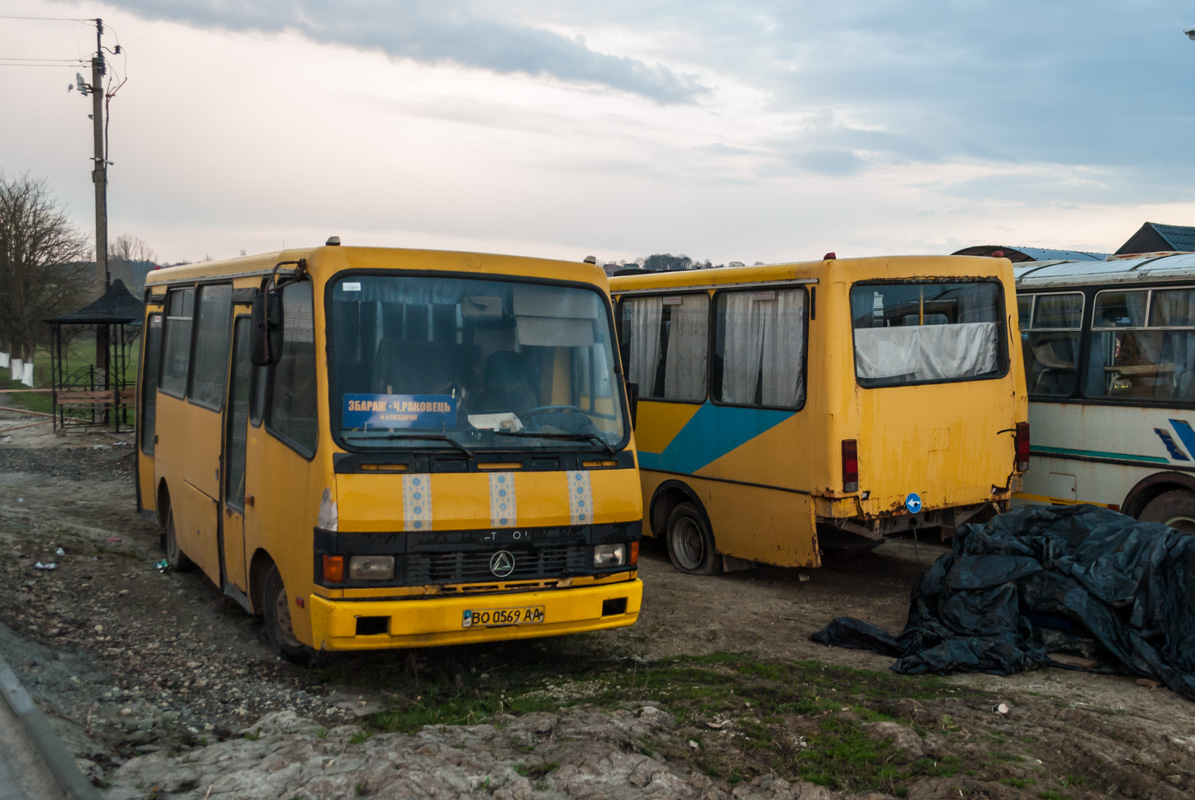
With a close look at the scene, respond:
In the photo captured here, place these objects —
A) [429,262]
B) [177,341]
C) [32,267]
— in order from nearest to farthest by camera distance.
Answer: [429,262]
[177,341]
[32,267]

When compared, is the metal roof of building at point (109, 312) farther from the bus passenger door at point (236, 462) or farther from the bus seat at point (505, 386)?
the bus seat at point (505, 386)

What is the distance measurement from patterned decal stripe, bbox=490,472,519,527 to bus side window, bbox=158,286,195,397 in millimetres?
4261

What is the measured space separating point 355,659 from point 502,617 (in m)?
1.46

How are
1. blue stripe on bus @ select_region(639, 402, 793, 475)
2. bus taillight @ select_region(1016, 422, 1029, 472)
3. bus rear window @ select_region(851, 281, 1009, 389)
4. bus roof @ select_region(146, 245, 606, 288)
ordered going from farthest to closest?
1. bus taillight @ select_region(1016, 422, 1029, 472)
2. blue stripe on bus @ select_region(639, 402, 793, 475)
3. bus rear window @ select_region(851, 281, 1009, 389)
4. bus roof @ select_region(146, 245, 606, 288)

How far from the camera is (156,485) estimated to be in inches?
414

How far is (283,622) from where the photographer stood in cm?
679

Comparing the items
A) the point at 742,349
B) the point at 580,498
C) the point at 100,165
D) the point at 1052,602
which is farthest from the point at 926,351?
the point at 100,165

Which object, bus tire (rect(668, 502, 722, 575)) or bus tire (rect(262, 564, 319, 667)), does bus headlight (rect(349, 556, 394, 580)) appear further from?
bus tire (rect(668, 502, 722, 575))

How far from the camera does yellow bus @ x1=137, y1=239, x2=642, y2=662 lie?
5.90 metres

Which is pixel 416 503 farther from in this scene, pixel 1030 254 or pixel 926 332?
pixel 1030 254

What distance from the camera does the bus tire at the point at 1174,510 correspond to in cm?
916

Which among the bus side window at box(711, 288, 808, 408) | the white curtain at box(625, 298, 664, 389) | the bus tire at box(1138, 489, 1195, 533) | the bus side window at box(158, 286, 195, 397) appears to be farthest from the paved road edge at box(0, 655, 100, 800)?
the bus tire at box(1138, 489, 1195, 533)

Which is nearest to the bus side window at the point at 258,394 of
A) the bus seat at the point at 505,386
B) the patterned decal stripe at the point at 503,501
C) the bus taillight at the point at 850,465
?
the bus seat at the point at 505,386

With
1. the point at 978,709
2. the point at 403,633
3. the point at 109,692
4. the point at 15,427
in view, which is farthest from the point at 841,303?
the point at 15,427
